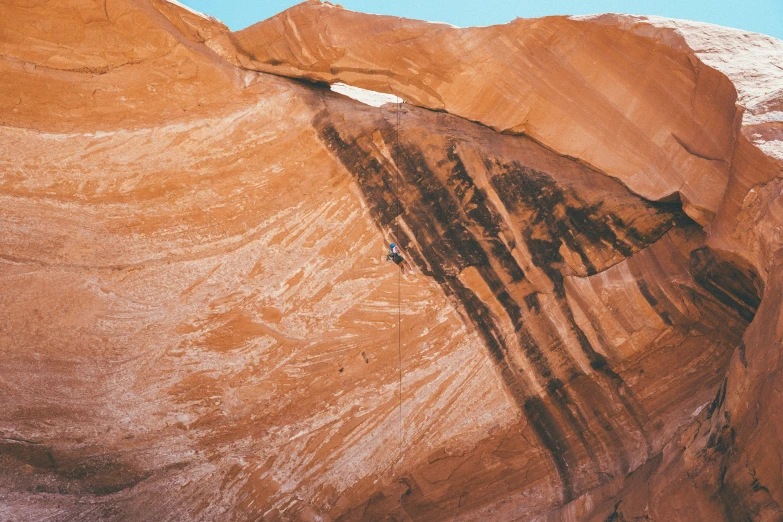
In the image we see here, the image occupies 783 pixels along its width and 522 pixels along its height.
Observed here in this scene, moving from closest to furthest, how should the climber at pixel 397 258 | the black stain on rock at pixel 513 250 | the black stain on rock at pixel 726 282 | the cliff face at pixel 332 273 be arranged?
the black stain on rock at pixel 726 282, the cliff face at pixel 332 273, the black stain on rock at pixel 513 250, the climber at pixel 397 258

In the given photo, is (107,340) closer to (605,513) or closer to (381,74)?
(381,74)

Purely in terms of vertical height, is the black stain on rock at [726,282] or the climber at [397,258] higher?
the climber at [397,258]

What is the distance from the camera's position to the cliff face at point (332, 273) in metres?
8.77

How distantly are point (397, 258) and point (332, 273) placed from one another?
893 mm

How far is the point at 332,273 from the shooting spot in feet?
30.2

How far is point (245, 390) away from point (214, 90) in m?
3.97

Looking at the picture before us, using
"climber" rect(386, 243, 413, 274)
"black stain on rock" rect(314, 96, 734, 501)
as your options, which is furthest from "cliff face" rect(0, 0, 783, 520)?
"climber" rect(386, 243, 413, 274)

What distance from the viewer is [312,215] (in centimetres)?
920

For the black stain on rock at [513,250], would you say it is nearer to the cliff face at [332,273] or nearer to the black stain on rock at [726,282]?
the cliff face at [332,273]

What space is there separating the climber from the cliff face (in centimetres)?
16

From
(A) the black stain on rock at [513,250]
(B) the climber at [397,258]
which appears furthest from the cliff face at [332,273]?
(B) the climber at [397,258]

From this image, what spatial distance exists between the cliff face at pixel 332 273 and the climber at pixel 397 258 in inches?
6.3

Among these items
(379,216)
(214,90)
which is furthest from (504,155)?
(214,90)

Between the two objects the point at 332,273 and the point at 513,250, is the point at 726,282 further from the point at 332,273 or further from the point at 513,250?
the point at 332,273
